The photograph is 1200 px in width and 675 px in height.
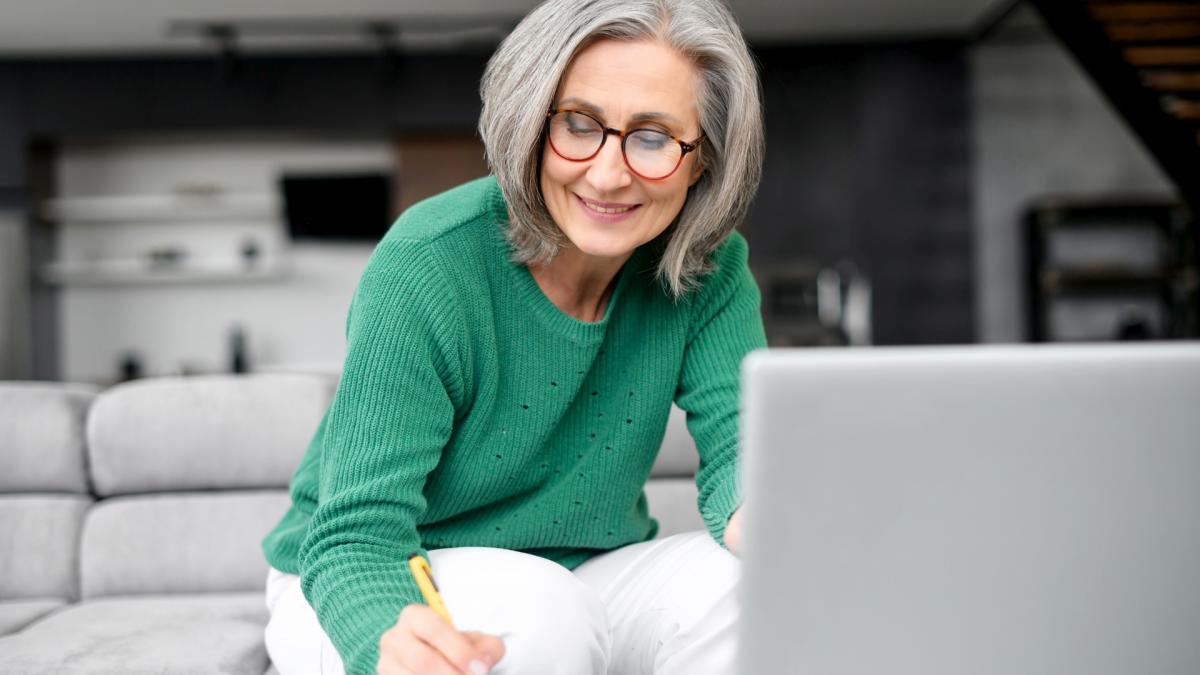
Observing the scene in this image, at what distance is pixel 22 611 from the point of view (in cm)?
165

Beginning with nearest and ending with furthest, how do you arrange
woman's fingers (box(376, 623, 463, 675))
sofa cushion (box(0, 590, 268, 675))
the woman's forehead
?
woman's fingers (box(376, 623, 463, 675))
the woman's forehead
sofa cushion (box(0, 590, 268, 675))

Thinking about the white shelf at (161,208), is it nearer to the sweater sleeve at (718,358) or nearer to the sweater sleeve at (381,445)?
the sweater sleeve at (718,358)

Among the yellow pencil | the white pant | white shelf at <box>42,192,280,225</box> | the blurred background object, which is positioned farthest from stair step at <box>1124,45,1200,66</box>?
white shelf at <box>42,192,280,225</box>

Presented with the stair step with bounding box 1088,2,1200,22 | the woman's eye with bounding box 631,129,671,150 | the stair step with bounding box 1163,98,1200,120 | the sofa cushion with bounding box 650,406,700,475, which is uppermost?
the stair step with bounding box 1088,2,1200,22

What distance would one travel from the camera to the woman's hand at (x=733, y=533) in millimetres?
1060

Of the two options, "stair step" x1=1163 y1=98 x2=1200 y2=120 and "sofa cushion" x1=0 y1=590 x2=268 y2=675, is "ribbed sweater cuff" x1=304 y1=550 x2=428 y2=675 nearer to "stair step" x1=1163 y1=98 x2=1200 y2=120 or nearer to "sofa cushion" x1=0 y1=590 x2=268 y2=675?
"sofa cushion" x1=0 y1=590 x2=268 y2=675

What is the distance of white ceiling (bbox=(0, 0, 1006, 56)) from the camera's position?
17.4 ft

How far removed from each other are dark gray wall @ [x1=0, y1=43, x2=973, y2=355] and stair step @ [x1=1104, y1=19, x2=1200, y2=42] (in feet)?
6.45

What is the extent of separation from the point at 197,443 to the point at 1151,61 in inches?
158

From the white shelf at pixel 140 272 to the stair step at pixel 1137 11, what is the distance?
4.77 meters

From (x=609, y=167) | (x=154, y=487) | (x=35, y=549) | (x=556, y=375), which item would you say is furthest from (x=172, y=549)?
(x=609, y=167)

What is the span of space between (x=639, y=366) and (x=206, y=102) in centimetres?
565

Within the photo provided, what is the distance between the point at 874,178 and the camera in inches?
237

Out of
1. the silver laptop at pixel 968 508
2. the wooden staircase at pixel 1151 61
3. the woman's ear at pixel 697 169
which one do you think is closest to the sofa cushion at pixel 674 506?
the woman's ear at pixel 697 169
